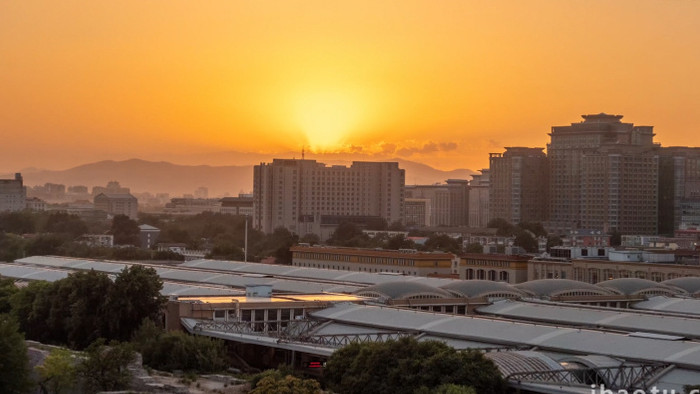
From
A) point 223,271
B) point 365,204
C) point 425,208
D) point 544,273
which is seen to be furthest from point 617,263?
point 425,208

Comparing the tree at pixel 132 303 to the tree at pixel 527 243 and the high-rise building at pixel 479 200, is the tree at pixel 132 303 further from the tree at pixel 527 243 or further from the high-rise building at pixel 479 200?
the high-rise building at pixel 479 200

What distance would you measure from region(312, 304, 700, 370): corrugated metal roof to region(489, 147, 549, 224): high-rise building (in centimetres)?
→ 8446

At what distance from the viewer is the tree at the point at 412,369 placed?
22.7 metres

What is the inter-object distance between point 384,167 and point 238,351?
97.6 m

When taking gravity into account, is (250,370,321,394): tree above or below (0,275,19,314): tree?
below

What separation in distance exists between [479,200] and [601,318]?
389 feet

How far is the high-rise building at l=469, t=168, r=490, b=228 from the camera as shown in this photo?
146 metres

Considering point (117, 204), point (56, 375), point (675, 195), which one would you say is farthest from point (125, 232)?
point (117, 204)

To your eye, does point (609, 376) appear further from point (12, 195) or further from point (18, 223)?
point (12, 195)

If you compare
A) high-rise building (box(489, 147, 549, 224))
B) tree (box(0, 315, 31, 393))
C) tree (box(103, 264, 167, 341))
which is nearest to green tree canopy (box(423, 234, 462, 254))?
high-rise building (box(489, 147, 549, 224))

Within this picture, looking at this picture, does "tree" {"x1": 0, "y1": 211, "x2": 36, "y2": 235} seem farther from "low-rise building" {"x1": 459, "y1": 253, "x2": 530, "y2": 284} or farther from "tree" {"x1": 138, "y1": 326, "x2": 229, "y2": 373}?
"tree" {"x1": 138, "y1": 326, "x2": 229, "y2": 373}

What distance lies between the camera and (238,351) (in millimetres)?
30281

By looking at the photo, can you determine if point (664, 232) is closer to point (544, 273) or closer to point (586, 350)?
point (544, 273)

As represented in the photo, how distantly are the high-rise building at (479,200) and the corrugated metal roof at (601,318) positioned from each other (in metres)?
108
